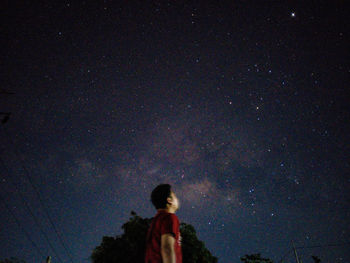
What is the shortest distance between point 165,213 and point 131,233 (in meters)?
17.6

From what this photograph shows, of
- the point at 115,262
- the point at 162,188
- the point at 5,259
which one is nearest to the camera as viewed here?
the point at 162,188

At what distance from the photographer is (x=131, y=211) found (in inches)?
781

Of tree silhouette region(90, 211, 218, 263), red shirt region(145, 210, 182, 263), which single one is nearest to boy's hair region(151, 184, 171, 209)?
red shirt region(145, 210, 182, 263)

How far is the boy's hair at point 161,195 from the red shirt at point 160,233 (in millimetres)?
147

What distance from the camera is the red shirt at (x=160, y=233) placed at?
212 cm

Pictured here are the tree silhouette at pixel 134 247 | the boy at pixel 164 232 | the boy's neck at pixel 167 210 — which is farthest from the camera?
the tree silhouette at pixel 134 247

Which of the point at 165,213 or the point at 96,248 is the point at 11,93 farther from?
the point at 96,248

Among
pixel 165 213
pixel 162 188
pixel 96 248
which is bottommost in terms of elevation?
pixel 165 213

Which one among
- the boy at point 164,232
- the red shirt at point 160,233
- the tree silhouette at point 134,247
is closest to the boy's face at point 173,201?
the boy at point 164,232

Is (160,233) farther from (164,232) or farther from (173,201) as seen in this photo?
(173,201)

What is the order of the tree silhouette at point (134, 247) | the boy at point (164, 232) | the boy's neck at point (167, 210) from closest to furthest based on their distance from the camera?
the boy at point (164, 232), the boy's neck at point (167, 210), the tree silhouette at point (134, 247)

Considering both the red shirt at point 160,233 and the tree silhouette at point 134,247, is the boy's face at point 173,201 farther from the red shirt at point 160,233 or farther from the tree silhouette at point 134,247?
the tree silhouette at point 134,247

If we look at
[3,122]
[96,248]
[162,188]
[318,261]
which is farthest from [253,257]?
[162,188]

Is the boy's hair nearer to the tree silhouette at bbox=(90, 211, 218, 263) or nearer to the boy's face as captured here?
the boy's face
